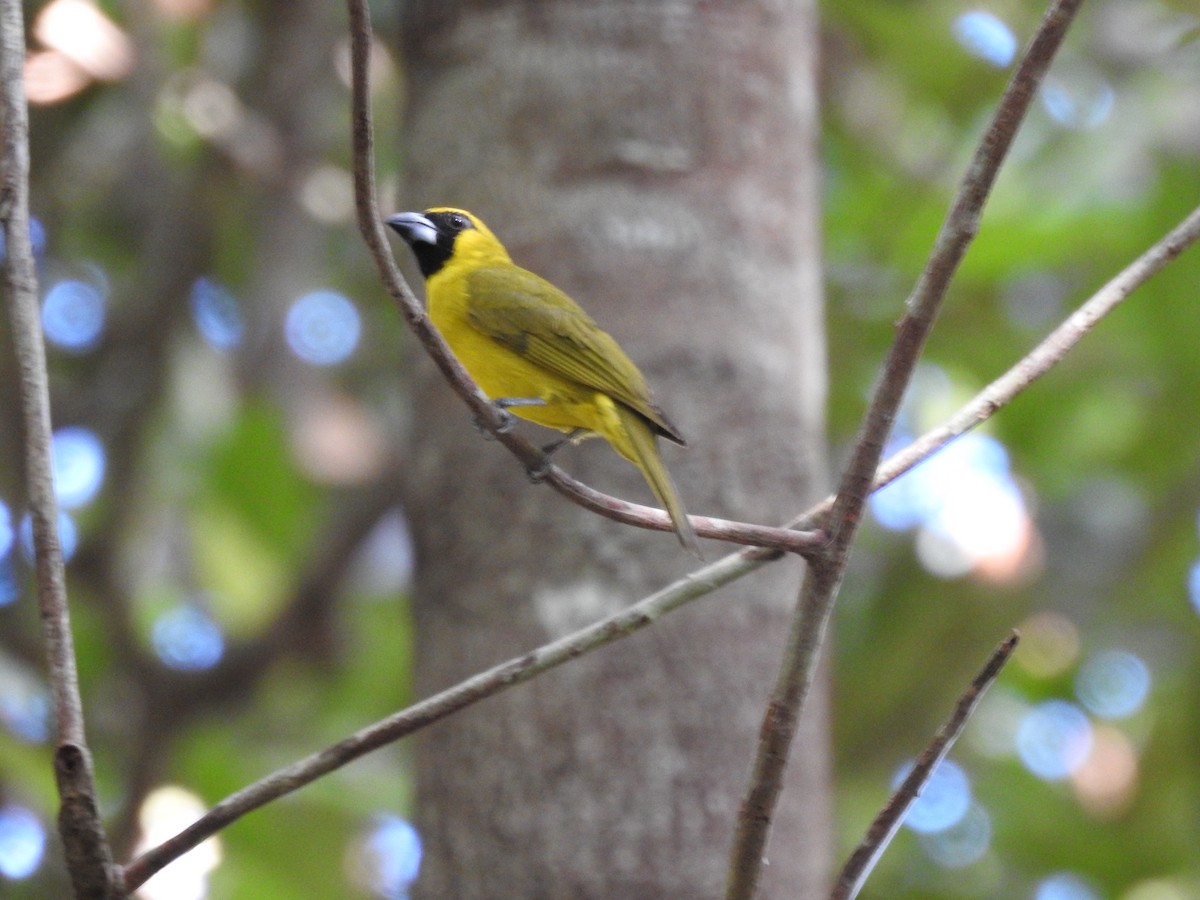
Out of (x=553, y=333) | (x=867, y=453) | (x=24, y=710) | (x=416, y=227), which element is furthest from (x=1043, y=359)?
(x=24, y=710)

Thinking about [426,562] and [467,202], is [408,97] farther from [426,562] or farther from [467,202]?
[426,562]

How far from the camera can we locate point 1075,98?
629 cm

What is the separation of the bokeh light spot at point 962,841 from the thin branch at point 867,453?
4.23 m

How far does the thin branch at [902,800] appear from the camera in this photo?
1.72m

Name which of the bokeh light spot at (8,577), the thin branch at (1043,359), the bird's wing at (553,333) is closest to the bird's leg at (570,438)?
the bird's wing at (553,333)

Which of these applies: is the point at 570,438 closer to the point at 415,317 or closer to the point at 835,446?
the point at 415,317

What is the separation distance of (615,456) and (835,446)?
2872mm

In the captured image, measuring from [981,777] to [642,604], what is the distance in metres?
4.67

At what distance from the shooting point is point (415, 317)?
167 centimetres

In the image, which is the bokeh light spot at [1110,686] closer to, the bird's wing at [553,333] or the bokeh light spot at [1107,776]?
the bokeh light spot at [1107,776]

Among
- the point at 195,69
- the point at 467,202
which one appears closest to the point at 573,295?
the point at 467,202

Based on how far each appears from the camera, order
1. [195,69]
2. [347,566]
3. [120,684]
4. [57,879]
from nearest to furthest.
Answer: [57,879] → [347,566] → [120,684] → [195,69]

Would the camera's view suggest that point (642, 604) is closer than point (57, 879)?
Yes

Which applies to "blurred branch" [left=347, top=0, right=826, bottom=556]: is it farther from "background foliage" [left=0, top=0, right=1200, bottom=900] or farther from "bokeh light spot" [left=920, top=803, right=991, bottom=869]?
"bokeh light spot" [left=920, top=803, right=991, bottom=869]
